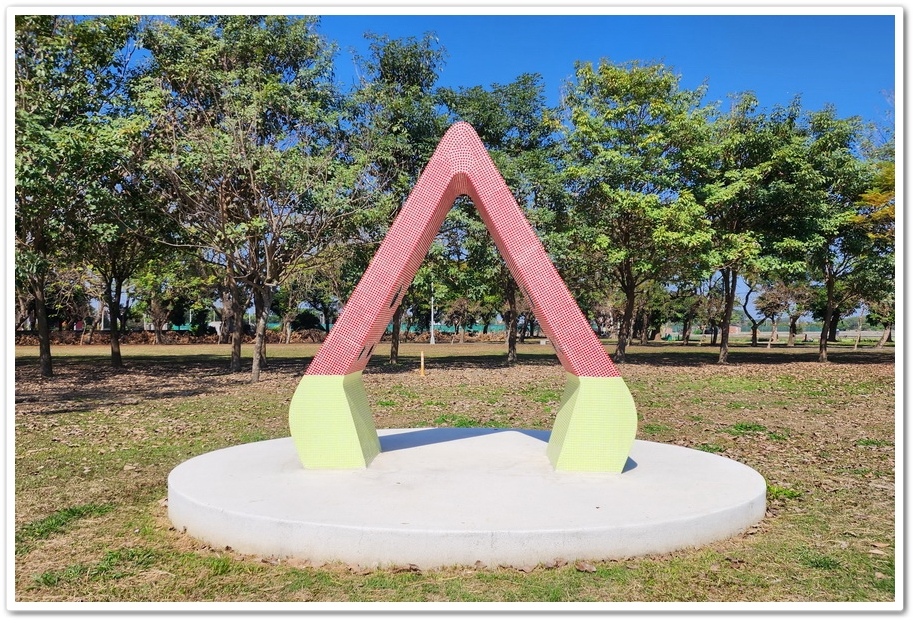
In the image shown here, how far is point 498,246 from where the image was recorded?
9672mm

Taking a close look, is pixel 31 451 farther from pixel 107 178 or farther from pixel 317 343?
pixel 317 343

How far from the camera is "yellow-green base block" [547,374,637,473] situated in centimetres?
927

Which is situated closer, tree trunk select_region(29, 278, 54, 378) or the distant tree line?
the distant tree line

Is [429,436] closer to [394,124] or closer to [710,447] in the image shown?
[710,447]

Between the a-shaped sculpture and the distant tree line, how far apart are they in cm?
1365

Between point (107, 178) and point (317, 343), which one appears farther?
point (317, 343)

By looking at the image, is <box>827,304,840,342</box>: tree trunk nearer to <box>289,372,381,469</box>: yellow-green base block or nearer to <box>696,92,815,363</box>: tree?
<box>696,92,815,363</box>: tree

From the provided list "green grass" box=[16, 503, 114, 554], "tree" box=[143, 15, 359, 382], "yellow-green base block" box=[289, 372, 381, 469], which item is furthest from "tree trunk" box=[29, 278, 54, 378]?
"yellow-green base block" box=[289, 372, 381, 469]

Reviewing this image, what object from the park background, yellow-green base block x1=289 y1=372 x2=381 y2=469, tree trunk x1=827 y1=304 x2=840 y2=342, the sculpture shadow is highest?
the park background

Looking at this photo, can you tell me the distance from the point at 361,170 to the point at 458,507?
20.0 metres

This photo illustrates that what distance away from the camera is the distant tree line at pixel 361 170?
22922 mm
